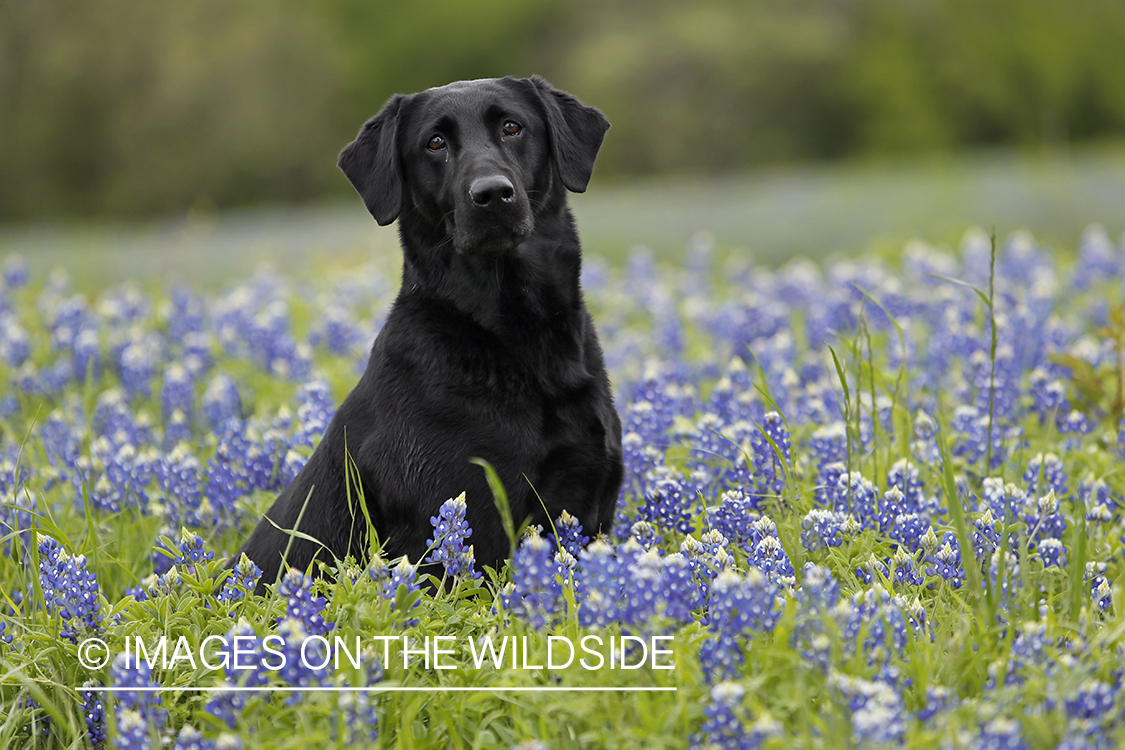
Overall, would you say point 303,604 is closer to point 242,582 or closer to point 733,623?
point 242,582

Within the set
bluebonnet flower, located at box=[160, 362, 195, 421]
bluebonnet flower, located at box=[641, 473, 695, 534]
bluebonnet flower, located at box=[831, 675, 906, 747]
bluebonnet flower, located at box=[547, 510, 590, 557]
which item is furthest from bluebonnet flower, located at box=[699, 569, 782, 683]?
bluebonnet flower, located at box=[160, 362, 195, 421]

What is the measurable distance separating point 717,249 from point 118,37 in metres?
20.6

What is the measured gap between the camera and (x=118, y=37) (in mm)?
25500

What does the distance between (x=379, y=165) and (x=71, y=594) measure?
1.53m

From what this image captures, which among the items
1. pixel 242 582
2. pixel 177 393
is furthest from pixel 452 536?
pixel 177 393

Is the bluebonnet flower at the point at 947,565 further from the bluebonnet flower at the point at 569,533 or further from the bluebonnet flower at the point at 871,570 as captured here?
the bluebonnet flower at the point at 569,533

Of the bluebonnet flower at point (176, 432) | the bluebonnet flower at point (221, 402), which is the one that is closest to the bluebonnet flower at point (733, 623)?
the bluebonnet flower at point (176, 432)

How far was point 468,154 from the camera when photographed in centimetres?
306

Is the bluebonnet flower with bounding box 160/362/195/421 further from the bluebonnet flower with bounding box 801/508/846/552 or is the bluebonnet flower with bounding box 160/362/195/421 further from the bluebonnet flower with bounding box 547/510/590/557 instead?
the bluebonnet flower with bounding box 801/508/846/552

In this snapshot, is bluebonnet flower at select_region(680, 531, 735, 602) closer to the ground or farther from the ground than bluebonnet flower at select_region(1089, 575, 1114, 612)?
farther from the ground

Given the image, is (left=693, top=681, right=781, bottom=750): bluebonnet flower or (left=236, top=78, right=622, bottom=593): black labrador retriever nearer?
(left=693, top=681, right=781, bottom=750): bluebonnet flower

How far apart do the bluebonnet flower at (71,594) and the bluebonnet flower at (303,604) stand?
581 millimetres

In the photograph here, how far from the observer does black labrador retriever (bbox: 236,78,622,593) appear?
2789 mm

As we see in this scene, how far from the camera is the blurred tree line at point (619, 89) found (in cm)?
2550
